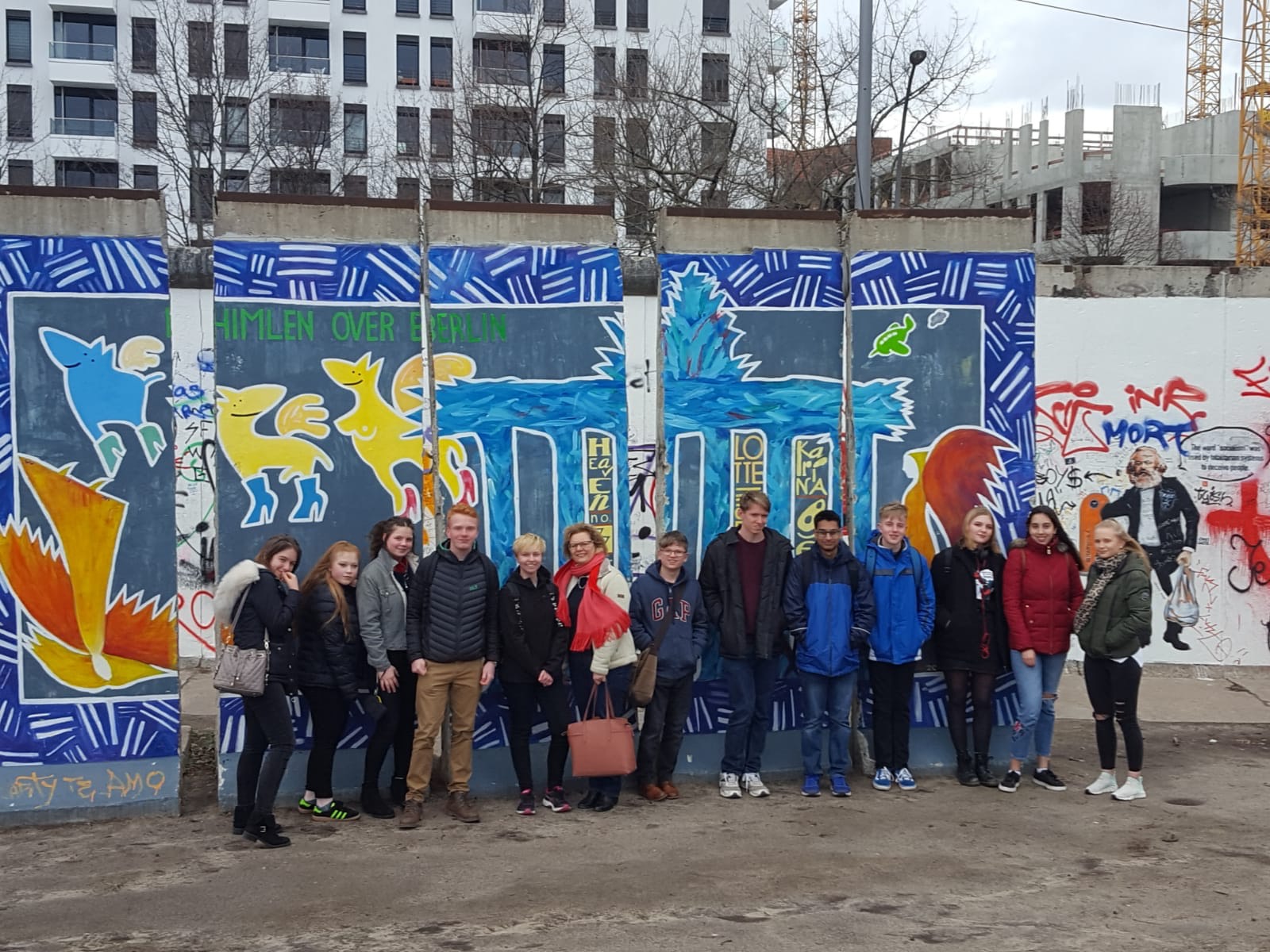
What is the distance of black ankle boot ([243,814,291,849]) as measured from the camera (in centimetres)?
652

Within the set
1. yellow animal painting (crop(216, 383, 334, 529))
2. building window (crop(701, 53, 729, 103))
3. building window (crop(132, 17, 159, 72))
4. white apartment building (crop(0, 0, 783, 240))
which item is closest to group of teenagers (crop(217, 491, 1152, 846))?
yellow animal painting (crop(216, 383, 334, 529))

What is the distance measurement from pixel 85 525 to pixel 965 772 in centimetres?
569

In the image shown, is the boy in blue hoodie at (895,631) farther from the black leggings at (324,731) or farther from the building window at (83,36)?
the building window at (83,36)

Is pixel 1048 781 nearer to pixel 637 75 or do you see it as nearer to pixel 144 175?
pixel 637 75

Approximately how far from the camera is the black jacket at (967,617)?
7727 millimetres

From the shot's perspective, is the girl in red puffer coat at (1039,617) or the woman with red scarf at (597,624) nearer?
the woman with red scarf at (597,624)

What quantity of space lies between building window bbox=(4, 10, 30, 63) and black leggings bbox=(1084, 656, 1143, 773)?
5136 centimetres

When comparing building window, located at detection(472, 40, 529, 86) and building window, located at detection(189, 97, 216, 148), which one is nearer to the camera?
building window, located at detection(189, 97, 216, 148)

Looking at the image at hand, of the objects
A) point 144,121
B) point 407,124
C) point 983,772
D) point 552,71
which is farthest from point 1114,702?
point 407,124

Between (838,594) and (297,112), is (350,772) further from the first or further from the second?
(297,112)

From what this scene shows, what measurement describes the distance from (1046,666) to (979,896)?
2.29 metres

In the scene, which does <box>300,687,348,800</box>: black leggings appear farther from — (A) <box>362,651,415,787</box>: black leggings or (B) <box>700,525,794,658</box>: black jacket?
(B) <box>700,525,794,658</box>: black jacket

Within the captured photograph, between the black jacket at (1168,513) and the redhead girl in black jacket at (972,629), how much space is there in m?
3.43

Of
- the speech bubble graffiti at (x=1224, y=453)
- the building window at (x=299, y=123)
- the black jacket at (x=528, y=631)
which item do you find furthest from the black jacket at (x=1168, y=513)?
the building window at (x=299, y=123)
